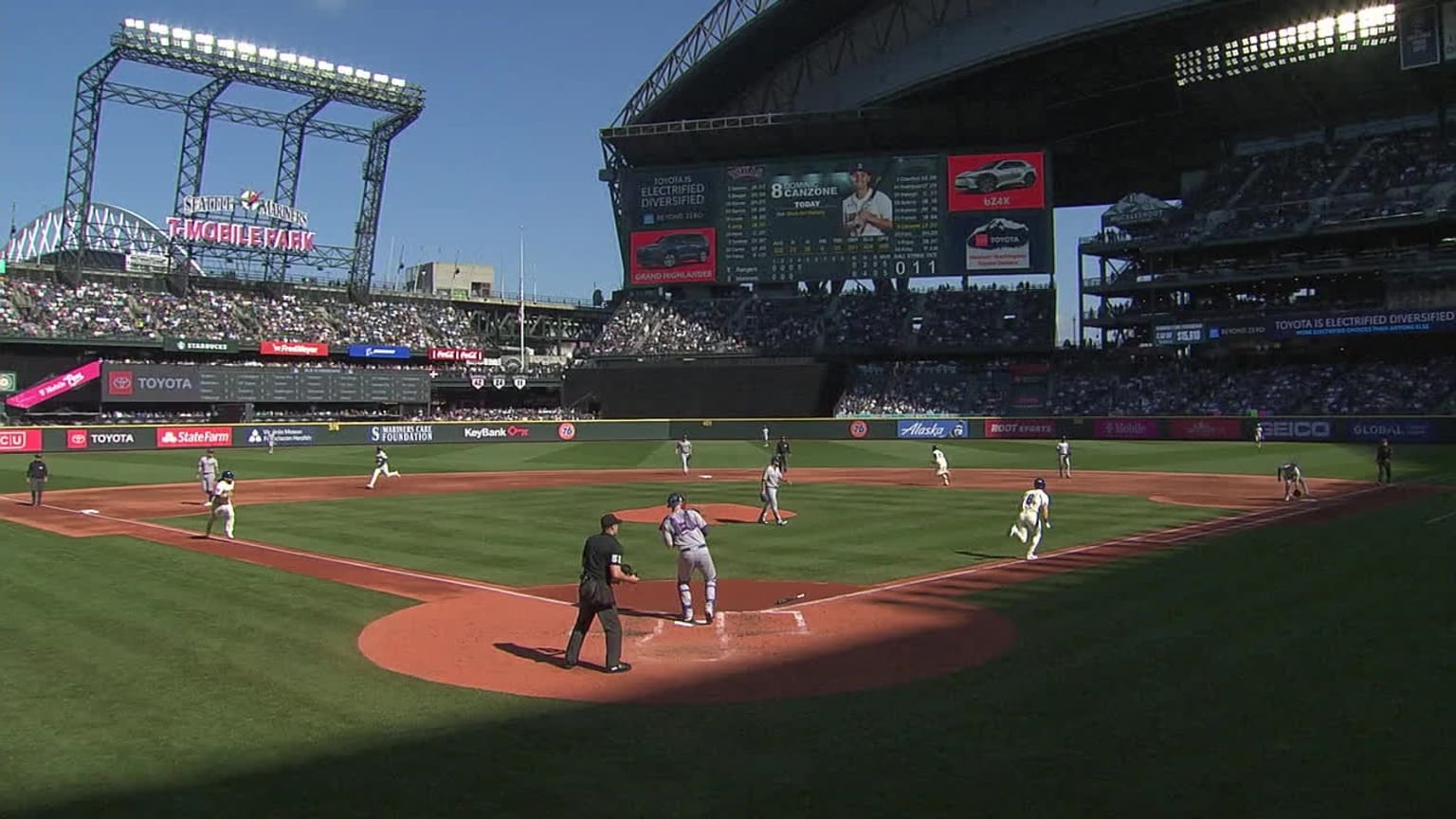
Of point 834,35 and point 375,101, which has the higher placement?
point 834,35

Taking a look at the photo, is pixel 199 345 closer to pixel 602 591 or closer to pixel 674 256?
pixel 674 256

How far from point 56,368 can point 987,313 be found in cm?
6272

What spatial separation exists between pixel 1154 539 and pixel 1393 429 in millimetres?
40052

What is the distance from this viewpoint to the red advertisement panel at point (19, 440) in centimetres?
5720

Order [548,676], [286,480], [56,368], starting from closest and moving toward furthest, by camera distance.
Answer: [548,676] < [286,480] < [56,368]

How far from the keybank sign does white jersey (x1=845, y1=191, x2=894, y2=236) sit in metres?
14.7

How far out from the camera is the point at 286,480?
143 feet

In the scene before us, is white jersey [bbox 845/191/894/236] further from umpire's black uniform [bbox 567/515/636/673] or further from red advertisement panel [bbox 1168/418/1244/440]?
umpire's black uniform [bbox 567/515/636/673]

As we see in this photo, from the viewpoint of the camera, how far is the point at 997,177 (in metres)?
71.6

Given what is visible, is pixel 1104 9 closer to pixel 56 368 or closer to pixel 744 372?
pixel 744 372

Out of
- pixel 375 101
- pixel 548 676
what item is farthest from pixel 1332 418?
pixel 375 101

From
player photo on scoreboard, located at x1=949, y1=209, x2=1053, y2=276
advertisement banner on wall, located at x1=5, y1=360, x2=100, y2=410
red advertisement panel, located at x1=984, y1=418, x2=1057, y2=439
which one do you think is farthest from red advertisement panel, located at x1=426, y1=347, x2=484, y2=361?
red advertisement panel, located at x1=984, y1=418, x2=1057, y2=439

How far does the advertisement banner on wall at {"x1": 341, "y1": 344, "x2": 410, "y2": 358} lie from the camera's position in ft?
272

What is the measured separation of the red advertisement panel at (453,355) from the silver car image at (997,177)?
140ft
